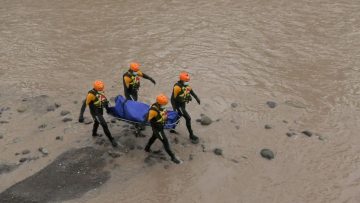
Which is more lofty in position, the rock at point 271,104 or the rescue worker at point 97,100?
the rescue worker at point 97,100

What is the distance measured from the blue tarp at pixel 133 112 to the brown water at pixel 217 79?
1142 millimetres

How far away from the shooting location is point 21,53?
20.9 metres

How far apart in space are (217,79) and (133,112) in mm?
6337

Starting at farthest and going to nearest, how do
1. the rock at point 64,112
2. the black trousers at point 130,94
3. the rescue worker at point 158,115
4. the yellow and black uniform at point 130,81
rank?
1. the rock at point 64,112
2. the black trousers at point 130,94
3. the yellow and black uniform at point 130,81
4. the rescue worker at point 158,115

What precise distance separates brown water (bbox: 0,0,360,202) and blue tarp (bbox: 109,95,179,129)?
3.75ft

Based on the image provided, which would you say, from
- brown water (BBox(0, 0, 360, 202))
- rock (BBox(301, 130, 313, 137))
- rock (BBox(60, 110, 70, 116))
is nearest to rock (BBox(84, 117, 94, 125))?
brown water (BBox(0, 0, 360, 202))

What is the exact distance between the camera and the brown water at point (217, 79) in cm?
1184

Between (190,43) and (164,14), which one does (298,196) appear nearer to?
(190,43)

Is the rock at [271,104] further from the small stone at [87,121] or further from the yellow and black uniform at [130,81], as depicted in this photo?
the small stone at [87,121]

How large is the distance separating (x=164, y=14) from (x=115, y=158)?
1516 centimetres

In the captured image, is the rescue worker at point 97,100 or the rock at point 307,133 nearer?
the rescue worker at point 97,100

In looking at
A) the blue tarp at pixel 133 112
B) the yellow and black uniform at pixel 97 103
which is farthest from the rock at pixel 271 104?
the yellow and black uniform at pixel 97 103

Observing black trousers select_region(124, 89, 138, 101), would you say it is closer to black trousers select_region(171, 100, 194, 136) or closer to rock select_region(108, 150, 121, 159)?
black trousers select_region(171, 100, 194, 136)

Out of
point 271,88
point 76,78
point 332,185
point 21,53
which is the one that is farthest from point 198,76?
point 21,53
